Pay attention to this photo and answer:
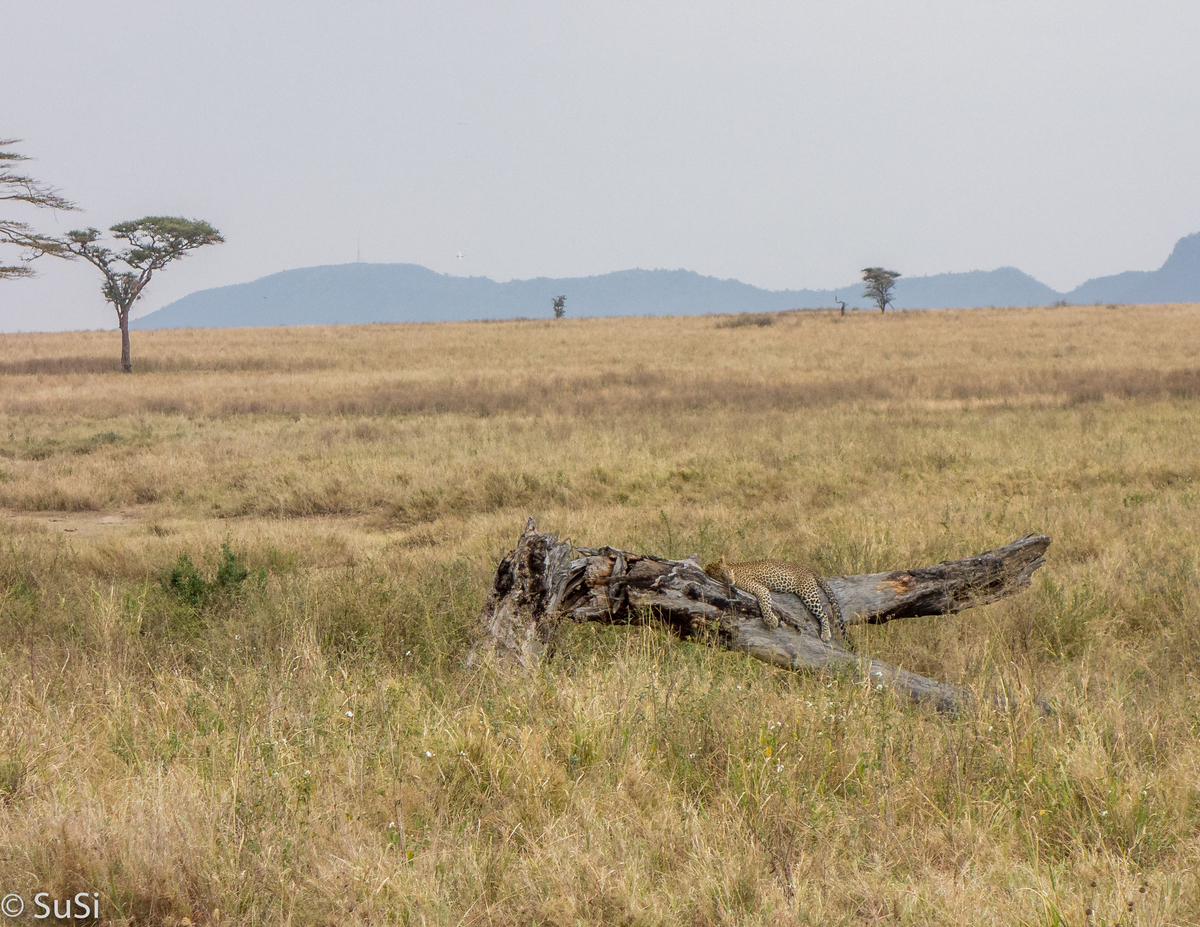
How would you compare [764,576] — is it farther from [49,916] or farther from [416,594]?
[49,916]

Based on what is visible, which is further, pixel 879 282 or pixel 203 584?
pixel 879 282

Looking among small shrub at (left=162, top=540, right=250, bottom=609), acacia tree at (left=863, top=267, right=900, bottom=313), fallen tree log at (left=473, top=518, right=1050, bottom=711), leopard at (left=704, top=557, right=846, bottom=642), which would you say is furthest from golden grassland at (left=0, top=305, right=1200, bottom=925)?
acacia tree at (left=863, top=267, right=900, bottom=313)

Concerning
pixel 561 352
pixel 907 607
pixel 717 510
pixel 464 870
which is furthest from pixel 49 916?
pixel 561 352

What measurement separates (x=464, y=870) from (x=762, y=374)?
25941 mm

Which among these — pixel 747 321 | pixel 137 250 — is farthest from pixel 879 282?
pixel 137 250

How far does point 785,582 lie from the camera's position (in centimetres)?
485

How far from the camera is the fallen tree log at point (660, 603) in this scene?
4.37m

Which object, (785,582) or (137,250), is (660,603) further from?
(137,250)

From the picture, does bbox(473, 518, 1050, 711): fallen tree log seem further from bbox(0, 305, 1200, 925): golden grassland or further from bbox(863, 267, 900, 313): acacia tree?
bbox(863, 267, 900, 313): acacia tree

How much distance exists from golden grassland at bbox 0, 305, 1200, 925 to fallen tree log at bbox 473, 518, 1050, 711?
0.18 meters

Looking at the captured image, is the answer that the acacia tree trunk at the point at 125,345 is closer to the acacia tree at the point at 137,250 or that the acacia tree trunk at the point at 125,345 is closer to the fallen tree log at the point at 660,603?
the acacia tree at the point at 137,250

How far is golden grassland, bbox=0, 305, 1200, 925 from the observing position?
2.49m

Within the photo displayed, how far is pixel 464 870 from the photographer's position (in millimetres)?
2562

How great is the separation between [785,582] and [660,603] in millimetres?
847
